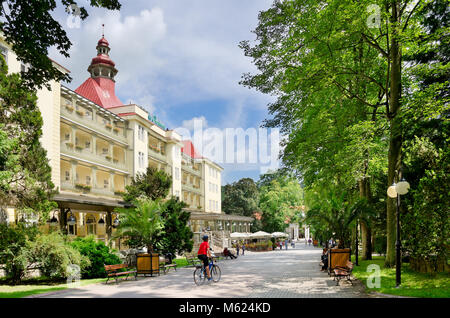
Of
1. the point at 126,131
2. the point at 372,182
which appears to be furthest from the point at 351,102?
the point at 126,131

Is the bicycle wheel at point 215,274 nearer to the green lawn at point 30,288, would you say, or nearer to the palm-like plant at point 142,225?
the green lawn at point 30,288

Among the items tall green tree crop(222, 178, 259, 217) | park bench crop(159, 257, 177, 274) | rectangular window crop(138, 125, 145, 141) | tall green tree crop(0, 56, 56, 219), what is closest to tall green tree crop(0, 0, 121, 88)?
tall green tree crop(0, 56, 56, 219)

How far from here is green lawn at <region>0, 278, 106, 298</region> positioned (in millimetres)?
→ 12923

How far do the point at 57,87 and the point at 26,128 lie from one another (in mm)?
11135

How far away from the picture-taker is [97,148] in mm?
38219

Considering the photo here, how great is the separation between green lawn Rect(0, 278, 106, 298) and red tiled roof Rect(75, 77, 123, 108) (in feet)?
91.3

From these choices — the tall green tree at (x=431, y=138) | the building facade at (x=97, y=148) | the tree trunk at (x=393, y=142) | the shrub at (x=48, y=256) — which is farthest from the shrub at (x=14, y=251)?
the tall green tree at (x=431, y=138)

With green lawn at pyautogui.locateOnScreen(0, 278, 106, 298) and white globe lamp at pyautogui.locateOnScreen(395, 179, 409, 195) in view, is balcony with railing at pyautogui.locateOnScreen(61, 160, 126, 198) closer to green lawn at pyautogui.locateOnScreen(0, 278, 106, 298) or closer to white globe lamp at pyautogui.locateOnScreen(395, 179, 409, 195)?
green lawn at pyautogui.locateOnScreen(0, 278, 106, 298)

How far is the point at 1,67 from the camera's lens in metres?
18.4

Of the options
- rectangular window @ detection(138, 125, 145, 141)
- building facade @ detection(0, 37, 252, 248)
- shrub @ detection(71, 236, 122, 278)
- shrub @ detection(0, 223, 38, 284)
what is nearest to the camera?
shrub @ detection(0, 223, 38, 284)

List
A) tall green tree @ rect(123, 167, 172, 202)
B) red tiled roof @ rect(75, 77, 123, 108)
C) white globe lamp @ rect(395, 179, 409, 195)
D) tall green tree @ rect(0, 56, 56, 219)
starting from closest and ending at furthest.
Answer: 1. white globe lamp @ rect(395, 179, 409, 195)
2. tall green tree @ rect(0, 56, 56, 219)
3. tall green tree @ rect(123, 167, 172, 202)
4. red tiled roof @ rect(75, 77, 123, 108)

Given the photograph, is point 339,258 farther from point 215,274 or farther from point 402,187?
point 402,187
